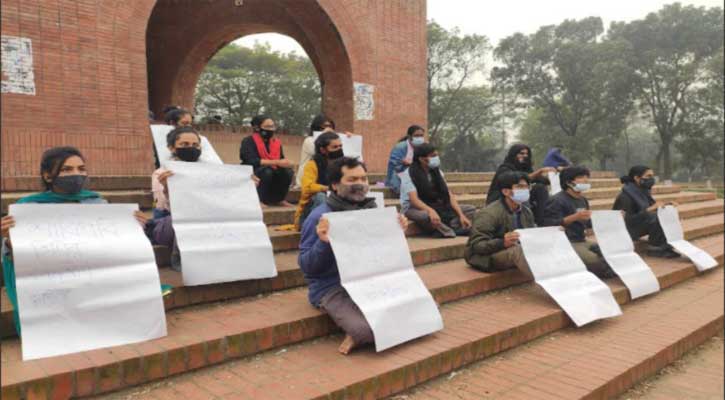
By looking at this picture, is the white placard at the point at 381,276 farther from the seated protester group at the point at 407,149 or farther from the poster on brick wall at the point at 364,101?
the poster on brick wall at the point at 364,101

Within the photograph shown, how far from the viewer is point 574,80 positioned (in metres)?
33.6

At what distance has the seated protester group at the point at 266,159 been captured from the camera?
18.8 feet

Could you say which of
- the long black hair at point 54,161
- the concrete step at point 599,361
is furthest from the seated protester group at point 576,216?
the long black hair at point 54,161

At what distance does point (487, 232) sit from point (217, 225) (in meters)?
2.59

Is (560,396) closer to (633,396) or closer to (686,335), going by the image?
(633,396)

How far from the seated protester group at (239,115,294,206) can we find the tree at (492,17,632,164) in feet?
104

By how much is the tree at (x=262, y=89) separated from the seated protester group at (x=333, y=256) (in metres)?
29.2

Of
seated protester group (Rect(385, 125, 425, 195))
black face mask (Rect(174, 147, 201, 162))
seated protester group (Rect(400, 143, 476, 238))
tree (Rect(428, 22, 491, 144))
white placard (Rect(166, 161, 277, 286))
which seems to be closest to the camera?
white placard (Rect(166, 161, 277, 286))

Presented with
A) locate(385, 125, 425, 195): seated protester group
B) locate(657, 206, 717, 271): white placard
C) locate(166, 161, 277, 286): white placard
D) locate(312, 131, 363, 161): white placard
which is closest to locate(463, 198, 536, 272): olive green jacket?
locate(166, 161, 277, 286): white placard

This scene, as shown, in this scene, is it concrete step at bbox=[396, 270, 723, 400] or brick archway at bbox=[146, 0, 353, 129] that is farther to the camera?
brick archway at bbox=[146, 0, 353, 129]

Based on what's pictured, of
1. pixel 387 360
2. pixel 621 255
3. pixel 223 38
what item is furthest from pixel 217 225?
pixel 223 38

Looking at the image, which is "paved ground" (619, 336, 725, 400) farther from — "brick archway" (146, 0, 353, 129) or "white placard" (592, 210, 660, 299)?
"brick archway" (146, 0, 353, 129)

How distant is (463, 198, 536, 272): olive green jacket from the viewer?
472 cm

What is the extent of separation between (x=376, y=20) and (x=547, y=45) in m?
27.5
